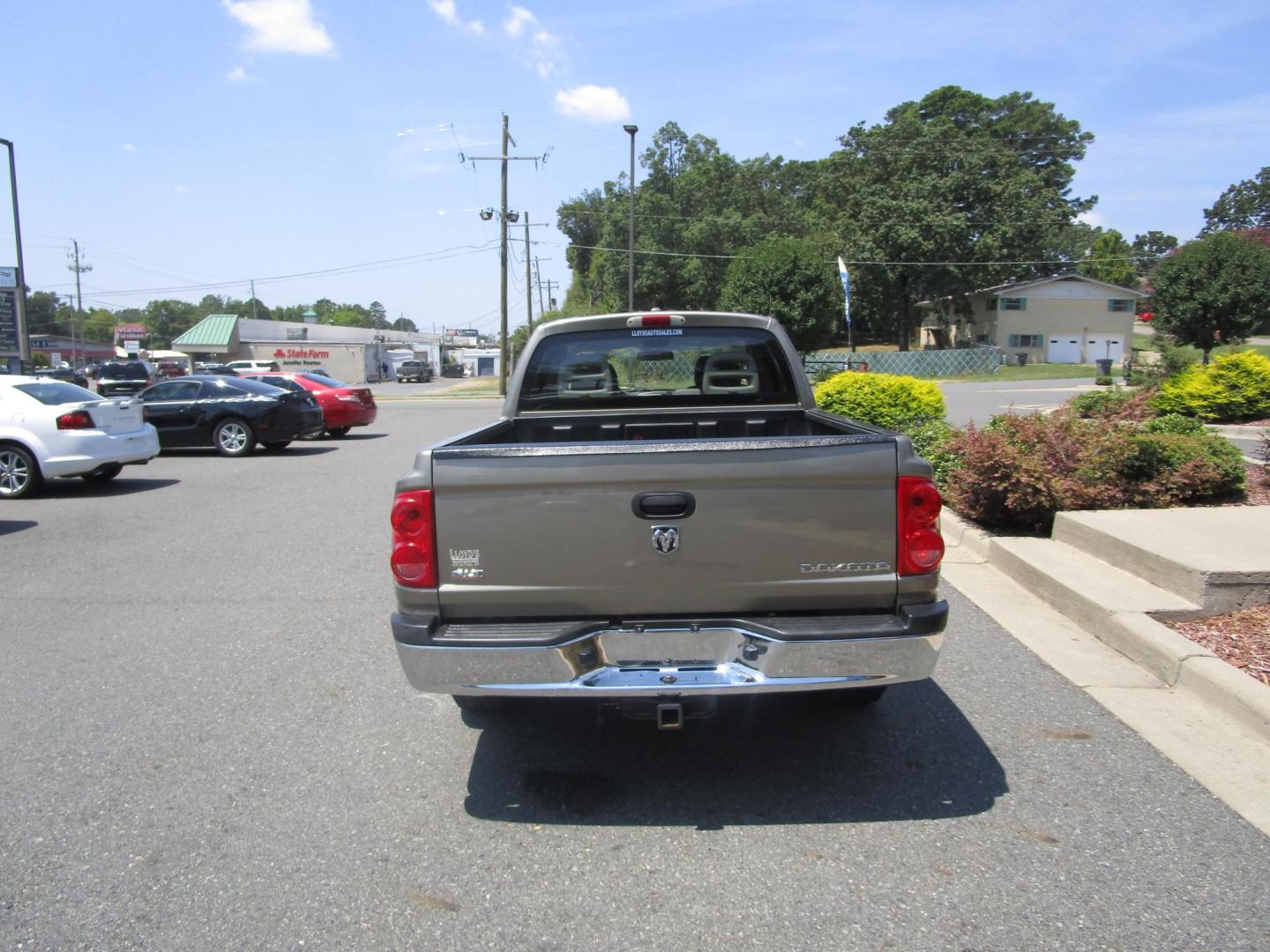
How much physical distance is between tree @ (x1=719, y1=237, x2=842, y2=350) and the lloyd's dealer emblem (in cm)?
4482

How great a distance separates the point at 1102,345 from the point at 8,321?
5907 cm

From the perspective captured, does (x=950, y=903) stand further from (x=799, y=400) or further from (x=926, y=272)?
(x=926, y=272)

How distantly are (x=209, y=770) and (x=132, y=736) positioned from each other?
2.15 ft

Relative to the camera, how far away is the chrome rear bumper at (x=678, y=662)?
10.8 feet

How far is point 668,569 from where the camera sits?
334 cm

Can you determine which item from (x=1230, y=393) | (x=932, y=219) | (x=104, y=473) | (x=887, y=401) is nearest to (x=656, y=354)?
(x=887, y=401)

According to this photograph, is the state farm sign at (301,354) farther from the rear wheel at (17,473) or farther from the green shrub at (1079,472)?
the green shrub at (1079,472)

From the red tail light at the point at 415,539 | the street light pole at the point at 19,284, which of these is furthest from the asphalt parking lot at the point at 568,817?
the street light pole at the point at 19,284

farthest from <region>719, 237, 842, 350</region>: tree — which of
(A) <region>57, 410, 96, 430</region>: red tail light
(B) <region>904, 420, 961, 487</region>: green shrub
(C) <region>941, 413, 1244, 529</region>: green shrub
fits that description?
(C) <region>941, 413, 1244, 529</region>: green shrub

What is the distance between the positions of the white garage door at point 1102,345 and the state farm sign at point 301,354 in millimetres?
51621

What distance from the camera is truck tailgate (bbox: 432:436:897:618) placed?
10.8 ft

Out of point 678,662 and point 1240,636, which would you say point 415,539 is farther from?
point 1240,636

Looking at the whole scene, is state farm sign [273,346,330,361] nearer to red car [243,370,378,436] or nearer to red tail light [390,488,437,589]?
red car [243,370,378,436]

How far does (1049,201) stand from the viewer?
64.2 meters
